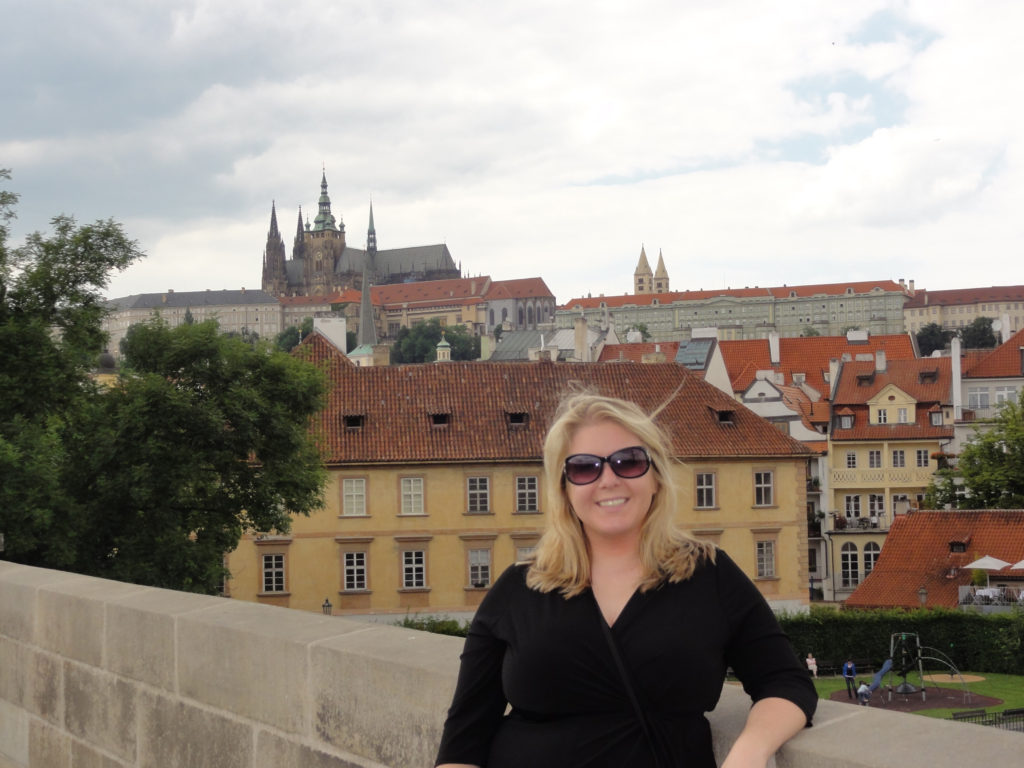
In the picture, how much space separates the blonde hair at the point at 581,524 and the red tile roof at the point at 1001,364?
2470 inches

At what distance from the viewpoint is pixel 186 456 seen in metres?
27.4

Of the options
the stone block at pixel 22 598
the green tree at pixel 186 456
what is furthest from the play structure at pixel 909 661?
the stone block at pixel 22 598

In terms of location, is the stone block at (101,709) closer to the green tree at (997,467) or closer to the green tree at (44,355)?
the green tree at (44,355)

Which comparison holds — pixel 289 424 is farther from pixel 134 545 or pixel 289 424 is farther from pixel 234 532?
pixel 134 545

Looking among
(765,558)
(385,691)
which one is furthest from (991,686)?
(385,691)

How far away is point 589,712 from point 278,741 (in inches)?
64.5

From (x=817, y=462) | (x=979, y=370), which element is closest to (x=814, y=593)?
(x=817, y=462)

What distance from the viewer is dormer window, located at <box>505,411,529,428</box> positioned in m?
38.9

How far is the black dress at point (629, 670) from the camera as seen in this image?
92.0 inches

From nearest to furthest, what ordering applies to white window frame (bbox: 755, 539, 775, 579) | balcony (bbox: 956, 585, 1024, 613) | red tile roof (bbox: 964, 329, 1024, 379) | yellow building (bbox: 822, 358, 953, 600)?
1. balcony (bbox: 956, 585, 1024, 613)
2. white window frame (bbox: 755, 539, 775, 579)
3. yellow building (bbox: 822, 358, 953, 600)
4. red tile roof (bbox: 964, 329, 1024, 379)

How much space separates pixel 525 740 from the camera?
8.02ft

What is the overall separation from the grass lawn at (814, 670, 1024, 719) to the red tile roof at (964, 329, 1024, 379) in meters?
30.7

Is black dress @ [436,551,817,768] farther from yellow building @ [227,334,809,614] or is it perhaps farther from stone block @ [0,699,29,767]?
yellow building @ [227,334,809,614]

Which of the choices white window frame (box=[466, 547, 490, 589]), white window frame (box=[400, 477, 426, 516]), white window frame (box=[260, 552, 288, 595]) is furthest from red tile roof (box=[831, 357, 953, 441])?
white window frame (box=[260, 552, 288, 595])
